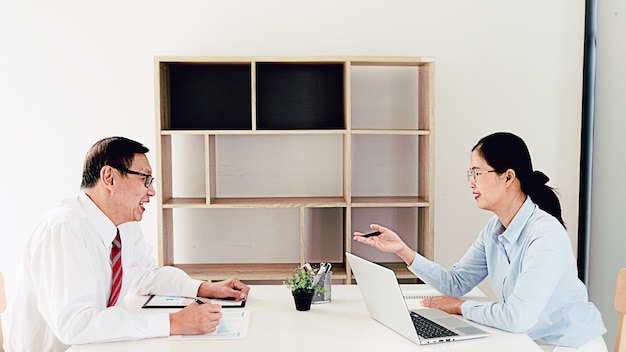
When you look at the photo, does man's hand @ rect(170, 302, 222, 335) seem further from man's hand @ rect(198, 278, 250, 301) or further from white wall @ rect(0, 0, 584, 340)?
white wall @ rect(0, 0, 584, 340)

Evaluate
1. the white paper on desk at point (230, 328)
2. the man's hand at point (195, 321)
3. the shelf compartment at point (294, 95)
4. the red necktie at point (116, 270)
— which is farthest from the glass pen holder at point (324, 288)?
the shelf compartment at point (294, 95)

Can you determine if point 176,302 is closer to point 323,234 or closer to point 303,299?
point 303,299

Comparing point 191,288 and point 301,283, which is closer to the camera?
point 301,283

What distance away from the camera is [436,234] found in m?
3.75

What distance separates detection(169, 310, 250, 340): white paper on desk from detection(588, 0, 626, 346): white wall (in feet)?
7.24

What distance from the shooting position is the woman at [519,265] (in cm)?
212

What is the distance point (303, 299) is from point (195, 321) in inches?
16.0

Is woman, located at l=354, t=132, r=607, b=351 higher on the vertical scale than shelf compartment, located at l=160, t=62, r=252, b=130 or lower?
lower

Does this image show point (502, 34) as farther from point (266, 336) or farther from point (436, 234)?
point (266, 336)

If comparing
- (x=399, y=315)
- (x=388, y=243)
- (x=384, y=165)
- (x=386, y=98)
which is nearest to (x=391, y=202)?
(x=384, y=165)

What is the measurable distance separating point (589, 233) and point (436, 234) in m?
0.88

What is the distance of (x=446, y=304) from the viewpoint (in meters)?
2.27

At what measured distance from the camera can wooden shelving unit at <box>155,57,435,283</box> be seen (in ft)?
11.1

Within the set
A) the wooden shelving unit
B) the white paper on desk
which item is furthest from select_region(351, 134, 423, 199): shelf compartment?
the white paper on desk
